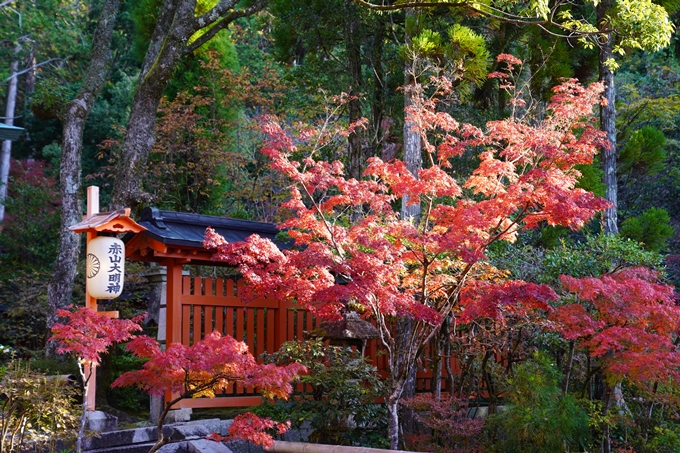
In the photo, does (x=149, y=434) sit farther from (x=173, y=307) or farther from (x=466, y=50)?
(x=466, y=50)

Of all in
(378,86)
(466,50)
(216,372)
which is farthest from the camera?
(378,86)

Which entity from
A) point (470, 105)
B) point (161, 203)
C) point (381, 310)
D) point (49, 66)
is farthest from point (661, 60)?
point (49, 66)

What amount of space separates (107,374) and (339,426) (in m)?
Answer: 3.74

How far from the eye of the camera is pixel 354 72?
11742 mm

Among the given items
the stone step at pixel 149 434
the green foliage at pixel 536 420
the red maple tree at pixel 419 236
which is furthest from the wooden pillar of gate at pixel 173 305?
the green foliage at pixel 536 420

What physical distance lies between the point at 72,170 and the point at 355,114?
477 cm

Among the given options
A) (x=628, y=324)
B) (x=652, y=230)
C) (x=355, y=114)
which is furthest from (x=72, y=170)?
(x=652, y=230)

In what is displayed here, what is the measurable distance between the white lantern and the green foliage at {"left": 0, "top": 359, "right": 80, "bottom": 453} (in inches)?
38.1

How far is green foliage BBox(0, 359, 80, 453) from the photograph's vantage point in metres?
5.60

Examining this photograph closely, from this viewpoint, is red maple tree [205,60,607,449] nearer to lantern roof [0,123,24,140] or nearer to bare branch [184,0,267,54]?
lantern roof [0,123,24,140]

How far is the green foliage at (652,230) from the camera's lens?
33.3 feet

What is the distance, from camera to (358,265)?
5.91 m

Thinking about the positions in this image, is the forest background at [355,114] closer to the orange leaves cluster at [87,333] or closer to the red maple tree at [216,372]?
the red maple tree at [216,372]

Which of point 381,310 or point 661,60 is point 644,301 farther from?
point 661,60
